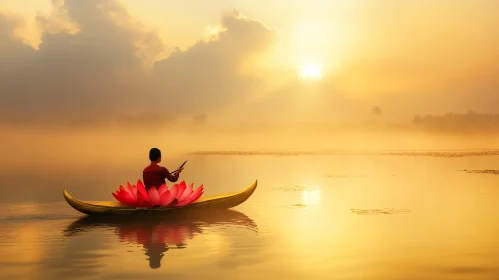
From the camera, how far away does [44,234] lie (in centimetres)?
1068

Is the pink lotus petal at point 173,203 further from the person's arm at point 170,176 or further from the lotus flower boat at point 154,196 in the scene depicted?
the person's arm at point 170,176

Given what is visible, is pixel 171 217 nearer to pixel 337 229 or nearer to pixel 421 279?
pixel 337 229

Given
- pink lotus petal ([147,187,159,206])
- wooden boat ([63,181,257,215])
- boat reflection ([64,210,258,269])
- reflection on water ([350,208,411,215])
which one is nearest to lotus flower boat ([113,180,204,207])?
pink lotus petal ([147,187,159,206])

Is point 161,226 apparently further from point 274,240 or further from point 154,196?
point 274,240

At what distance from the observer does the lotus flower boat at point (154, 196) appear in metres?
12.2

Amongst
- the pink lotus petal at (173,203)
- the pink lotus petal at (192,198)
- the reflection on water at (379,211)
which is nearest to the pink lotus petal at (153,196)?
the pink lotus petal at (173,203)

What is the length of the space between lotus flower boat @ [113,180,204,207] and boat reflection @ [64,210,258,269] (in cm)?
28

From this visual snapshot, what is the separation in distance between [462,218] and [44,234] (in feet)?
27.3

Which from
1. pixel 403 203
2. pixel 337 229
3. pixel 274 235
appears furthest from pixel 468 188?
pixel 274 235

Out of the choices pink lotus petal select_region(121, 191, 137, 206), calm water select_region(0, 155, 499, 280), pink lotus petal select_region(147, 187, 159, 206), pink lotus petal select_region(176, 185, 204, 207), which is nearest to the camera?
calm water select_region(0, 155, 499, 280)

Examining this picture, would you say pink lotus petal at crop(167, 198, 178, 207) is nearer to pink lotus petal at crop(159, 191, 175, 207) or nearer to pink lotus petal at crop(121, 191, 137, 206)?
pink lotus petal at crop(159, 191, 175, 207)

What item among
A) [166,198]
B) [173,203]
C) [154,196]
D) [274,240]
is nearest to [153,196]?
[154,196]

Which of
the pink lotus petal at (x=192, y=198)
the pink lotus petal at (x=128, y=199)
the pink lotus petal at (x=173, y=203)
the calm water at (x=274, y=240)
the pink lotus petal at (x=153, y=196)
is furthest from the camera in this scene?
the pink lotus petal at (x=192, y=198)

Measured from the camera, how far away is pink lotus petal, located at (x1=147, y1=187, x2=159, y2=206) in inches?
478
